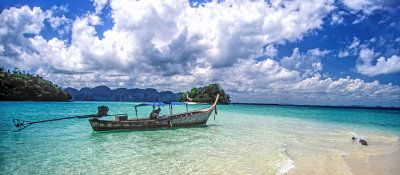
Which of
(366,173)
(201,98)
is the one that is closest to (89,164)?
(366,173)

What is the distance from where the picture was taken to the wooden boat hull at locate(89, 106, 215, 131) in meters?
17.6

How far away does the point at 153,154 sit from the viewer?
34.2 feet

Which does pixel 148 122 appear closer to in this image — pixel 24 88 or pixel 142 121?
pixel 142 121

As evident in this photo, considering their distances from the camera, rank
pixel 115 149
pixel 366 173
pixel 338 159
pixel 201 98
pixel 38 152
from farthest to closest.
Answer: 1. pixel 201 98
2. pixel 115 149
3. pixel 38 152
4. pixel 338 159
5. pixel 366 173

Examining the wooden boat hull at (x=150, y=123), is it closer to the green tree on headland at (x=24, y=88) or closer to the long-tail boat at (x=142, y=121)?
the long-tail boat at (x=142, y=121)

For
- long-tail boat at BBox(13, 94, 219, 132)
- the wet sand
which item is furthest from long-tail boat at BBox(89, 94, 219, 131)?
the wet sand

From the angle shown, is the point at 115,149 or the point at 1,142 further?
the point at 1,142

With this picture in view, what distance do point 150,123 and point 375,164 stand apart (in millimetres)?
15851

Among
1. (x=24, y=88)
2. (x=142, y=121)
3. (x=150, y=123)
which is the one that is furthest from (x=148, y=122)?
(x=24, y=88)

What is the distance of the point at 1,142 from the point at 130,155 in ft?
32.0

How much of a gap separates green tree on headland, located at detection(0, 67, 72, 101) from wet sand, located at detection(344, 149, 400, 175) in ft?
388

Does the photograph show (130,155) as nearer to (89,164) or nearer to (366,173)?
(89,164)

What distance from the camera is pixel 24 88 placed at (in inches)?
3711

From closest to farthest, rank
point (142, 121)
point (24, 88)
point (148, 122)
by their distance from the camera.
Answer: point (142, 121)
point (148, 122)
point (24, 88)
